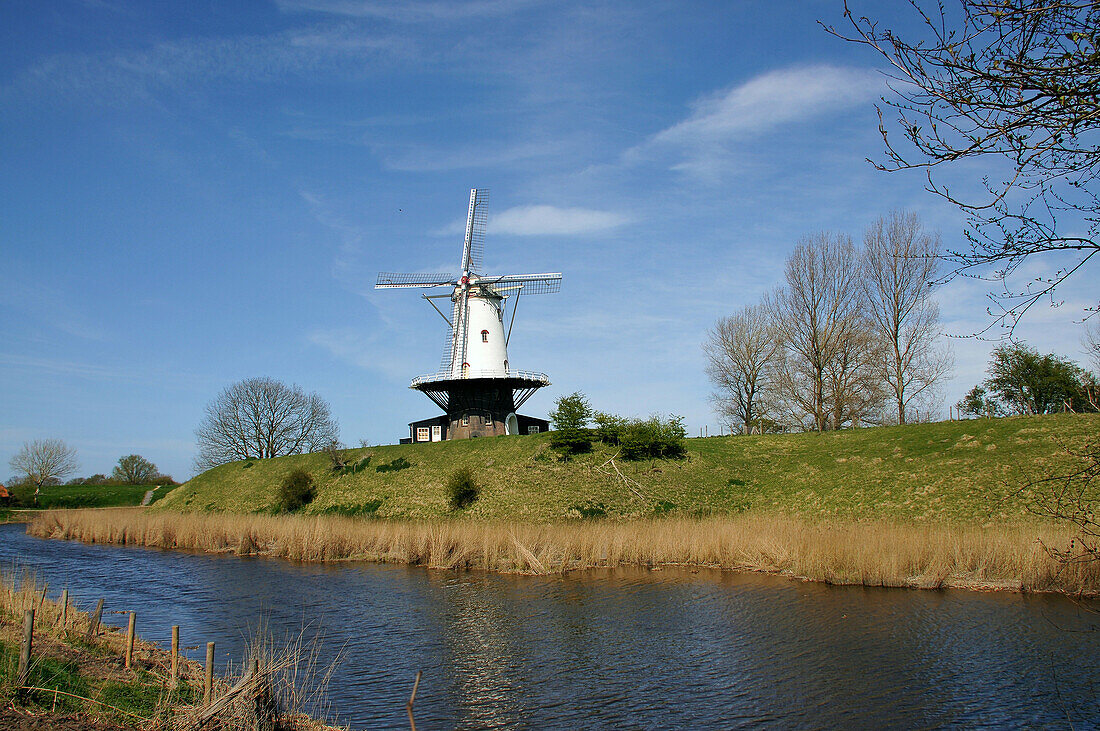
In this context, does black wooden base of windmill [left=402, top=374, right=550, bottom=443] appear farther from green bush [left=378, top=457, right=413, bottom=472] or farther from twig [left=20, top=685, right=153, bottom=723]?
twig [left=20, top=685, right=153, bottom=723]

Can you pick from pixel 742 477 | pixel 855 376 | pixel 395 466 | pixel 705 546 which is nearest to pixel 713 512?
pixel 742 477

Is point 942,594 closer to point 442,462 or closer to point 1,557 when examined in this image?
point 442,462

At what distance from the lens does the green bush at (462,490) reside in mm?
31344

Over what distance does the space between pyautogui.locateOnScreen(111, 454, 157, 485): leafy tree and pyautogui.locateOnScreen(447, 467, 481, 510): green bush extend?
59.7 meters

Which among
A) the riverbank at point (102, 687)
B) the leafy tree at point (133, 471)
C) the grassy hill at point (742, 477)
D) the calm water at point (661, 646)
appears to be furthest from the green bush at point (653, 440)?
the leafy tree at point (133, 471)

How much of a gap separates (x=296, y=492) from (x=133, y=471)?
51.5m

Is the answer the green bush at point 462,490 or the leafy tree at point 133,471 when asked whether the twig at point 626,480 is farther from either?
the leafy tree at point 133,471

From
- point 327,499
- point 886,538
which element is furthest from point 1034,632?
point 327,499

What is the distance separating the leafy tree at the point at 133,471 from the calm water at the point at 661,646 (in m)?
67.2

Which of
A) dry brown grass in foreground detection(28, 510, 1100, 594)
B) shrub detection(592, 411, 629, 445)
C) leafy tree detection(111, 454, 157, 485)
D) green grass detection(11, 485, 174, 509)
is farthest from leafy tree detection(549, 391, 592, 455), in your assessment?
leafy tree detection(111, 454, 157, 485)

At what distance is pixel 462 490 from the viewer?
31.4 m

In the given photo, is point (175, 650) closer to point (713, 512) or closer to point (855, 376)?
point (713, 512)

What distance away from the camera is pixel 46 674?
7469mm

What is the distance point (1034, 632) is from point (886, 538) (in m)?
5.34
